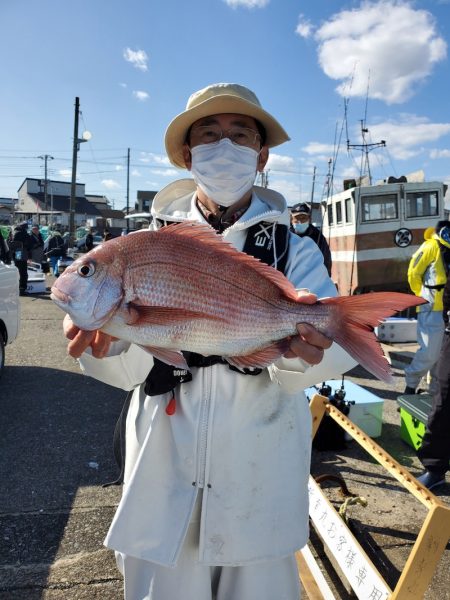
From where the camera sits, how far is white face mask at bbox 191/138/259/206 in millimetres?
1897

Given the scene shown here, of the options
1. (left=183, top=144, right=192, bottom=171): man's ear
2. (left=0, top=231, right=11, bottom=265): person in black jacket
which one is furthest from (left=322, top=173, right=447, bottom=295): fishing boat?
(left=183, top=144, right=192, bottom=171): man's ear

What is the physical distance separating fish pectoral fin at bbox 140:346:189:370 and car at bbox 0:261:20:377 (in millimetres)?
5488

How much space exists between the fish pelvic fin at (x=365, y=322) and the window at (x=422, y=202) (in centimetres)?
1088

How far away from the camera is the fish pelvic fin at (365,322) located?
1.41 m

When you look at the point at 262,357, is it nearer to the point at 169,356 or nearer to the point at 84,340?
the point at 169,356

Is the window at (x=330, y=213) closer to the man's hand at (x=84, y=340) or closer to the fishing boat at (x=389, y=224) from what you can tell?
the fishing boat at (x=389, y=224)

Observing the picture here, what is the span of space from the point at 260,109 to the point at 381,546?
9.84ft

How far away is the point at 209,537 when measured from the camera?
158 cm

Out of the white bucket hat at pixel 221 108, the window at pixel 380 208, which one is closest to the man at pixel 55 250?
the window at pixel 380 208

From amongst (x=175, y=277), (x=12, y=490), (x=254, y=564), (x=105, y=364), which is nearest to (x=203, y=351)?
(x=175, y=277)

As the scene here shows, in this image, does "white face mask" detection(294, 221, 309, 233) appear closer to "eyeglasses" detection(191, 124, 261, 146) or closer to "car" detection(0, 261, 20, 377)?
"car" detection(0, 261, 20, 377)

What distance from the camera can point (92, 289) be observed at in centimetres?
138

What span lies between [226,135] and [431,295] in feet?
16.5

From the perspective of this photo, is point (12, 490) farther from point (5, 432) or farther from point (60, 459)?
point (5, 432)
